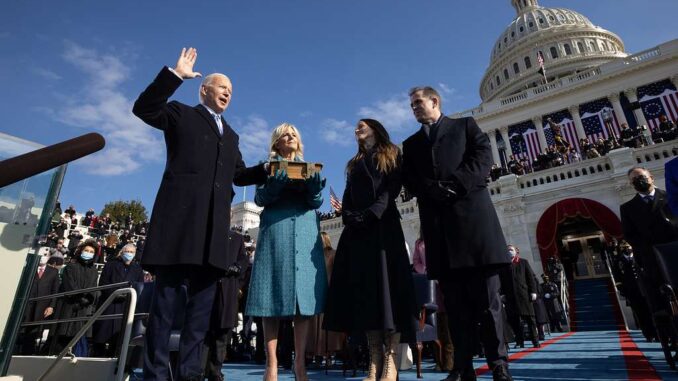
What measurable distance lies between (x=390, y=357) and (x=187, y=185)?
6.52 ft

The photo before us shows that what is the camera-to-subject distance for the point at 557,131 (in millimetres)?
30578

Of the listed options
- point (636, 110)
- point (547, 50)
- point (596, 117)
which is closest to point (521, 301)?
point (596, 117)

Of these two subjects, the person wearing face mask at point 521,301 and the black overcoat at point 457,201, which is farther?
the person wearing face mask at point 521,301

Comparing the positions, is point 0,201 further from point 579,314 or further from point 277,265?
point 579,314

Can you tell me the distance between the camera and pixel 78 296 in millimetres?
5820

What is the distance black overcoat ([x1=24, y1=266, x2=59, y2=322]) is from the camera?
6.08 metres

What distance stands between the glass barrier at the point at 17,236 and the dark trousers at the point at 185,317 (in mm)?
670

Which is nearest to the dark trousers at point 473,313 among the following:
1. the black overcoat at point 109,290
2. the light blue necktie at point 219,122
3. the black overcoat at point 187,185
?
the black overcoat at point 187,185

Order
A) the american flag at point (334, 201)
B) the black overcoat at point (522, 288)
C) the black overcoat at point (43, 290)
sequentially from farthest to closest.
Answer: the american flag at point (334, 201), the black overcoat at point (522, 288), the black overcoat at point (43, 290)

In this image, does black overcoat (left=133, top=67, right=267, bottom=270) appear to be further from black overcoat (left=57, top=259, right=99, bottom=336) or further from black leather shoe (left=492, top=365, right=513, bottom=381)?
black overcoat (left=57, top=259, right=99, bottom=336)

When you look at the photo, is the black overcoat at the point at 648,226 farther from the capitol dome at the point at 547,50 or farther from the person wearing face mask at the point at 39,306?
the capitol dome at the point at 547,50

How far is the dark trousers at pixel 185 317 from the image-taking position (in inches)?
85.2

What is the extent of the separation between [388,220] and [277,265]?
1.01 metres

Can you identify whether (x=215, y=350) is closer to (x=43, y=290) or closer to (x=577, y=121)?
(x=43, y=290)
